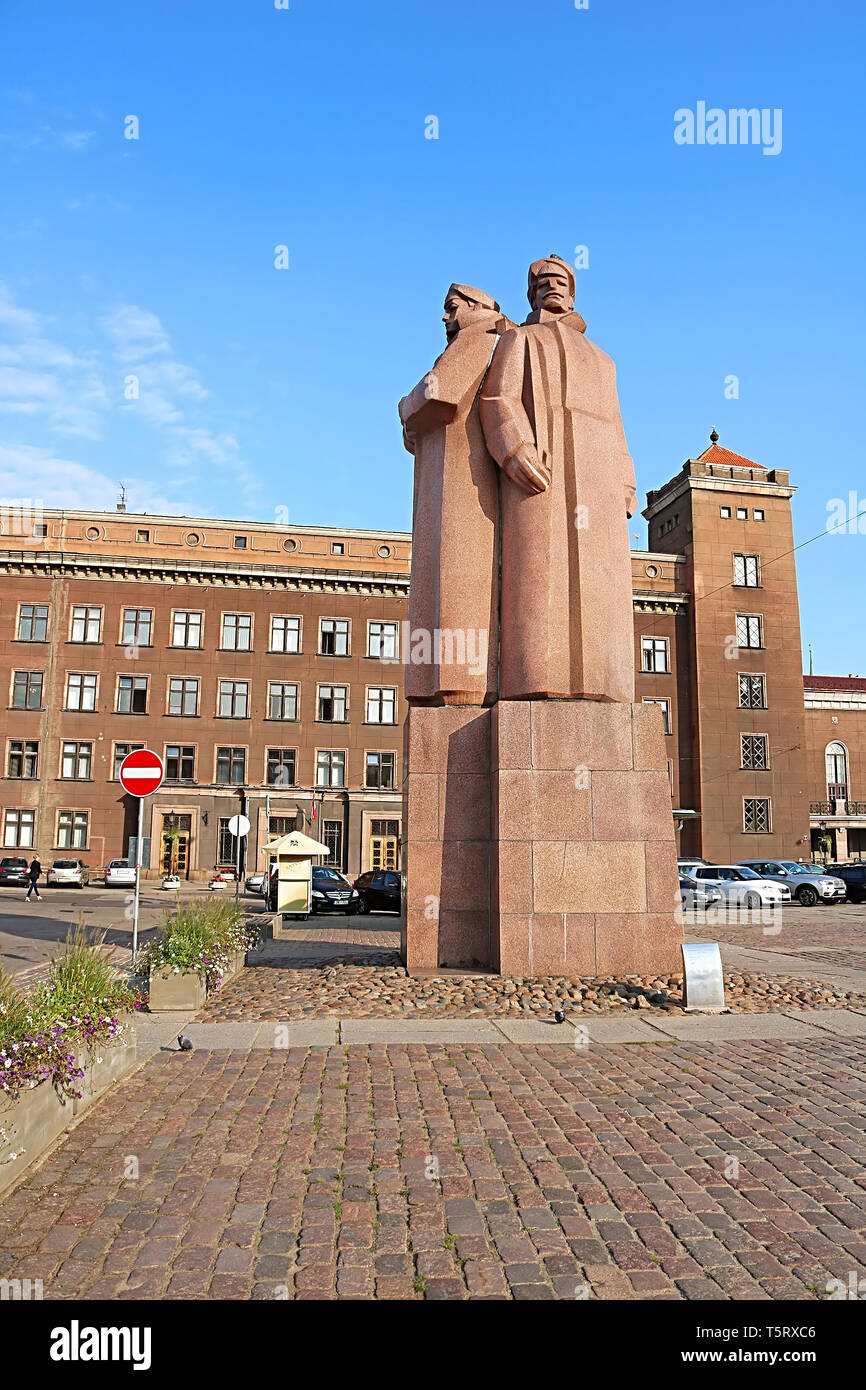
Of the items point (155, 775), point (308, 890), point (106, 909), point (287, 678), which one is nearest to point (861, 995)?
point (155, 775)

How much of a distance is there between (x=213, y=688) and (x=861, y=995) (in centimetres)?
4292

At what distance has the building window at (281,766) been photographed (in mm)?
50875

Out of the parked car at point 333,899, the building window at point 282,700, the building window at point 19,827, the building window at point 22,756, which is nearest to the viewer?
the parked car at point 333,899

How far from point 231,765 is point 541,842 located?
133 ft

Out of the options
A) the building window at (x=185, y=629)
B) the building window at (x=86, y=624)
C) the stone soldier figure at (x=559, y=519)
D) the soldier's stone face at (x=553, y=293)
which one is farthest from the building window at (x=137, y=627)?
the stone soldier figure at (x=559, y=519)

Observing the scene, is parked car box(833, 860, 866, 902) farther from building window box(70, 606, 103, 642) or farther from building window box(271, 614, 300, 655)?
building window box(70, 606, 103, 642)

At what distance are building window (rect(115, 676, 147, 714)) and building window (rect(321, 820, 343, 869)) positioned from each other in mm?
11017

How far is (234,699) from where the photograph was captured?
5150cm

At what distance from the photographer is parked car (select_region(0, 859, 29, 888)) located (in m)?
43.7

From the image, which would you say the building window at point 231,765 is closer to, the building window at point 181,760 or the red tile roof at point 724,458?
the building window at point 181,760

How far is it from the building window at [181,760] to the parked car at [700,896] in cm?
2775

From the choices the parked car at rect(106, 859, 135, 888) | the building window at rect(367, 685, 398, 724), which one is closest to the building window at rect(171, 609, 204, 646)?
the building window at rect(367, 685, 398, 724)
